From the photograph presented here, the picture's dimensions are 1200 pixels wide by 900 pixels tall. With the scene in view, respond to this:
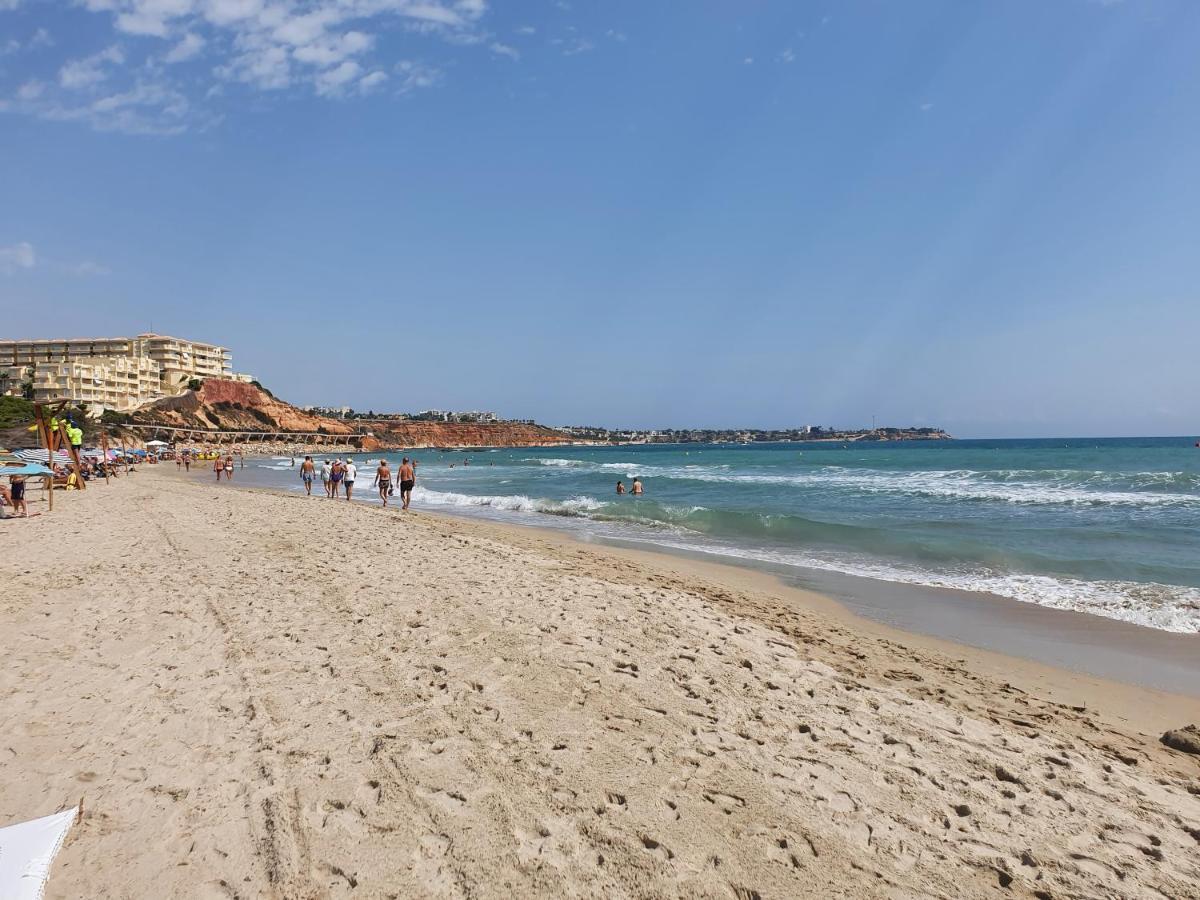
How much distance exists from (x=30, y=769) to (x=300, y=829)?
1669 millimetres

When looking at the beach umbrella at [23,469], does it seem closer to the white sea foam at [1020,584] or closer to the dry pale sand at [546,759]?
the dry pale sand at [546,759]

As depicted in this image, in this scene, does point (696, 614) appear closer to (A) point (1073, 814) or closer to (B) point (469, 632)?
(B) point (469, 632)

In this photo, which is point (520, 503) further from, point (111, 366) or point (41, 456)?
point (111, 366)

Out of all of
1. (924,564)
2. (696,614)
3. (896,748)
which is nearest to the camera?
(896,748)

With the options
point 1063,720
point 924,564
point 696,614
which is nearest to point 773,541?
point 924,564

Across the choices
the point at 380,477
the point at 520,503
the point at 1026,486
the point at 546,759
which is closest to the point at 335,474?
the point at 380,477

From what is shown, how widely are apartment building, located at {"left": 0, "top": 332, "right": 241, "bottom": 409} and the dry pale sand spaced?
96606 mm

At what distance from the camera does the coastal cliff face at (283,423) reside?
88000mm

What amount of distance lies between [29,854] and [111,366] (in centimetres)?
10727

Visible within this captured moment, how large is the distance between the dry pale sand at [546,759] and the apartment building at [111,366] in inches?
3803

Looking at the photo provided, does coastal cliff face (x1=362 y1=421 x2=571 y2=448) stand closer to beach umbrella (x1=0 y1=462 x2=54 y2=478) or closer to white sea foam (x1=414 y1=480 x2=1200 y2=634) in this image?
beach umbrella (x1=0 y1=462 x2=54 y2=478)

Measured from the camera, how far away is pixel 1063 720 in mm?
4863

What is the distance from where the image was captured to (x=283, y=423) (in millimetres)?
106375

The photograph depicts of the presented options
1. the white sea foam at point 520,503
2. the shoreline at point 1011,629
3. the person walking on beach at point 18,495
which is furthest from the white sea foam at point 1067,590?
the person walking on beach at point 18,495
